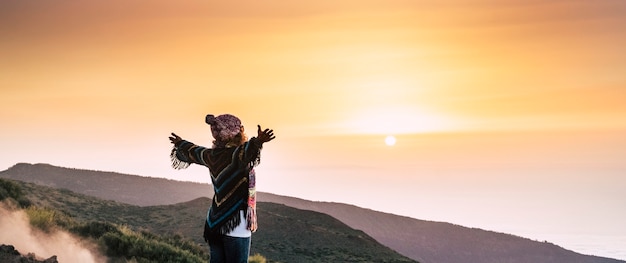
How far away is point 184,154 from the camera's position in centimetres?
925

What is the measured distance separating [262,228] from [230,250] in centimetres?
4522

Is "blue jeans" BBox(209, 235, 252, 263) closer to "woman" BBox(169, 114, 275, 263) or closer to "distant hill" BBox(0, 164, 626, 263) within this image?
"woman" BBox(169, 114, 275, 263)

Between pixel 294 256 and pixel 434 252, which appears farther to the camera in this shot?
pixel 434 252

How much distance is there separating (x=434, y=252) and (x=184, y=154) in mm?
83729

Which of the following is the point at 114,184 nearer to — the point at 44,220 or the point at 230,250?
the point at 44,220

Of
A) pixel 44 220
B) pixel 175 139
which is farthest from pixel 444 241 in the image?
pixel 175 139

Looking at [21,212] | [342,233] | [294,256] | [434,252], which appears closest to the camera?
[21,212]

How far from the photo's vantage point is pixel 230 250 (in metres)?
8.42

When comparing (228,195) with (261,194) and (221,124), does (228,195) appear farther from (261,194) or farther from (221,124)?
(261,194)

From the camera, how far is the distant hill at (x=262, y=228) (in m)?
45.6

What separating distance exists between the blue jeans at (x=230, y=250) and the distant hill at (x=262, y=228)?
34097 millimetres

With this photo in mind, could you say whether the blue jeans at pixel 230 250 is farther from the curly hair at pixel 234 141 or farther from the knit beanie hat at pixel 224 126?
the knit beanie hat at pixel 224 126

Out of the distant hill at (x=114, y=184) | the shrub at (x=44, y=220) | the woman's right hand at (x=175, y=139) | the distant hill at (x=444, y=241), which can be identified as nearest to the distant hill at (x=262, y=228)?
the shrub at (x=44, y=220)

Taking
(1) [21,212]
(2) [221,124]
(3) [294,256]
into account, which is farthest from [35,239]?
(3) [294,256]
